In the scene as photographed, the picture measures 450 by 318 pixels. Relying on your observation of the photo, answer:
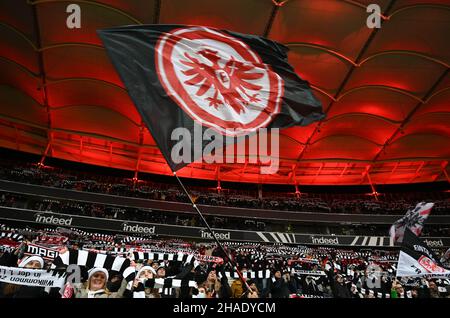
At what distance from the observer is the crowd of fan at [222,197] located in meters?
25.7

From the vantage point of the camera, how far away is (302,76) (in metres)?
24.2

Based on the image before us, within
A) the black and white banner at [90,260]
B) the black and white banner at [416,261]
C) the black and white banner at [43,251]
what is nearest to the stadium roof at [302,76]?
the black and white banner at [416,261]

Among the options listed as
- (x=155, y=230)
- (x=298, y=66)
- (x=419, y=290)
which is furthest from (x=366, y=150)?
(x=419, y=290)

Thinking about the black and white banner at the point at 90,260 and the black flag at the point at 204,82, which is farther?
the black and white banner at the point at 90,260

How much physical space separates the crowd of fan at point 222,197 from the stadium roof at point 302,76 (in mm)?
2864

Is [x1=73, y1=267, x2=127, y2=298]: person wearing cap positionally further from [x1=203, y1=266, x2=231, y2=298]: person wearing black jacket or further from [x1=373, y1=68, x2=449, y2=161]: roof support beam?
[x1=373, y1=68, x2=449, y2=161]: roof support beam

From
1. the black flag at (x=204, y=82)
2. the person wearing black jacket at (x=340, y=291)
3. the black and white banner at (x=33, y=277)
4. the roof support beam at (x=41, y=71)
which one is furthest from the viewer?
the roof support beam at (x=41, y=71)

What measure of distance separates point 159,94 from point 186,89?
21.9 inches

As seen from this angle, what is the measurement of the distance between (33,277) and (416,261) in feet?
24.1

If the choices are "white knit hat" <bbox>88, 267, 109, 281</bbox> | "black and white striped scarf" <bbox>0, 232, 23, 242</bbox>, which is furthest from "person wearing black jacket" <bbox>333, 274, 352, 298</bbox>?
"black and white striped scarf" <bbox>0, 232, 23, 242</bbox>

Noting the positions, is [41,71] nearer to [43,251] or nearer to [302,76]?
[302,76]

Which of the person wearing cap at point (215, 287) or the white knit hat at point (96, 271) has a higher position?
the white knit hat at point (96, 271)

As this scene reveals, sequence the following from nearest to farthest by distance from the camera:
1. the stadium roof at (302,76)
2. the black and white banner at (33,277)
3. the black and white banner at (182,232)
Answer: the black and white banner at (33,277) < the stadium roof at (302,76) < the black and white banner at (182,232)

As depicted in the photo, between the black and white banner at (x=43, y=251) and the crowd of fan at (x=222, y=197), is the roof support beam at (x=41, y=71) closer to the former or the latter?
the crowd of fan at (x=222, y=197)
